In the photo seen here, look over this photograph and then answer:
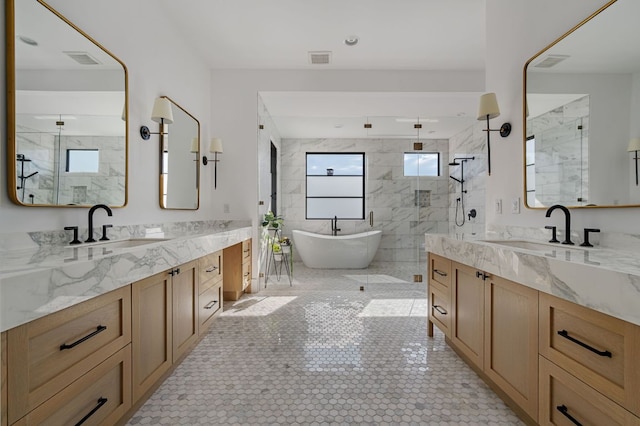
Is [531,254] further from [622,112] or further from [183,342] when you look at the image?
[183,342]

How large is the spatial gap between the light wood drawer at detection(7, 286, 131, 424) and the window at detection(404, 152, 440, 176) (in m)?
4.27

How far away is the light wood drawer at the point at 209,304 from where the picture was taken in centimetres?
215

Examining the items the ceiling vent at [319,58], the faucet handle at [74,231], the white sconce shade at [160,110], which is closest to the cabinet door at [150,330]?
the faucet handle at [74,231]

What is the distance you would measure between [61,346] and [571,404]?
69.6 inches

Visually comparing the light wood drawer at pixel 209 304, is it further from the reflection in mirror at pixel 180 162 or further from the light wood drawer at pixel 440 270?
the light wood drawer at pixel 440 270

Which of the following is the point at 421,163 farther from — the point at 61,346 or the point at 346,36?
the point at 61,346

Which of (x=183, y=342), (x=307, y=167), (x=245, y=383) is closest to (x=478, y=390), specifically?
(x=245, y=383)

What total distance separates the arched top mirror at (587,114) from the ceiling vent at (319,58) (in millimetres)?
1951

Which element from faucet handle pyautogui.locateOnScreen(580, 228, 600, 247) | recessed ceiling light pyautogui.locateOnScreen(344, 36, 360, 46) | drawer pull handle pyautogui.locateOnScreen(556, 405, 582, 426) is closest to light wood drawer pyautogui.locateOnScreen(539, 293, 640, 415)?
drawer pull handle pyautogui.locateOnScreen(556, 405, 582, 426)

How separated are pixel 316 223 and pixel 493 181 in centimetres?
371

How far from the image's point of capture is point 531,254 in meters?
1.21

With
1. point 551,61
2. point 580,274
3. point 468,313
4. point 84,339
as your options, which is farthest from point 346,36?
point 84,339

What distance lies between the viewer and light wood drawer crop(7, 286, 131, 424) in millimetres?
795

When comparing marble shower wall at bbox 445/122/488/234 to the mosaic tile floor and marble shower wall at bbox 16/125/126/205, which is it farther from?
marble shower wall at bbox 16/125/126/205
